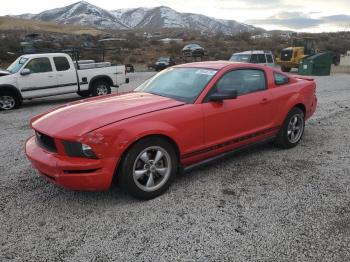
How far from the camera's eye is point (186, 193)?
4289mm

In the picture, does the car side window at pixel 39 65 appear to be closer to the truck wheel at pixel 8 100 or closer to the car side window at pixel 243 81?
the truck wheel at pixel 8 100

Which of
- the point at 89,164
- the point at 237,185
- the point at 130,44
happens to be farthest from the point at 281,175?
the point at 130,44

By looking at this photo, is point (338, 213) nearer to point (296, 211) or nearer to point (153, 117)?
point (296, 211)

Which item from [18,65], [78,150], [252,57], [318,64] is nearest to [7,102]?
[18,65]

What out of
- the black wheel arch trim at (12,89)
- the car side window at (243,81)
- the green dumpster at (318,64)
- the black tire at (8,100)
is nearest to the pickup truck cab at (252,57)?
the green dumpster at (318,64)

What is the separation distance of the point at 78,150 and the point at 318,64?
20694 millimetres

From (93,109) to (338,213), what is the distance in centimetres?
300

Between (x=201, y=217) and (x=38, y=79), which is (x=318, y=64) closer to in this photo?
(x=38, y=79)

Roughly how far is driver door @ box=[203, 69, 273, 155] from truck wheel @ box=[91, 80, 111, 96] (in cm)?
849

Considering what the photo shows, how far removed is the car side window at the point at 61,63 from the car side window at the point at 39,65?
0.82 ft

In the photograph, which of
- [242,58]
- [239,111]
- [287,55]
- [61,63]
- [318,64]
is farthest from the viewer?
[287,55]

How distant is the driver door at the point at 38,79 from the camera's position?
36.5 feet

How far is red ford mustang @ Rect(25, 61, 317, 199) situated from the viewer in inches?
146

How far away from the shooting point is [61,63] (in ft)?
38.5
